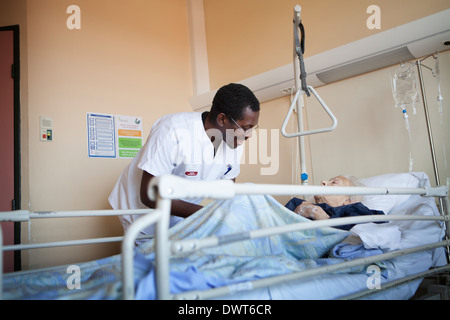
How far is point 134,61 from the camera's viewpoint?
374 centimetres

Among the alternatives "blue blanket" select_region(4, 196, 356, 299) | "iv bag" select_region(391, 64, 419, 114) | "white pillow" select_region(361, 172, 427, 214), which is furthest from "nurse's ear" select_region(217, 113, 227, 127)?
Result: "iv bag" select_region(391, 64, 419, 114)

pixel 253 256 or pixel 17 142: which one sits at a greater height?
pixel 17 142

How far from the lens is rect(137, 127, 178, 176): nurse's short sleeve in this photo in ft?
6.49

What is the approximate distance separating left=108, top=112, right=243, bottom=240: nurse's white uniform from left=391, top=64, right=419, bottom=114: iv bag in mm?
1260

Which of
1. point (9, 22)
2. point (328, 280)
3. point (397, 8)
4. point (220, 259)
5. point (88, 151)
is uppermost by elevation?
point (9, 22)

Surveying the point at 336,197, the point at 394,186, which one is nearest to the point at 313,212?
the point at 336,197

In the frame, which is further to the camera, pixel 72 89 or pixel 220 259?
pixel 72 89

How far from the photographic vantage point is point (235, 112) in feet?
6.72

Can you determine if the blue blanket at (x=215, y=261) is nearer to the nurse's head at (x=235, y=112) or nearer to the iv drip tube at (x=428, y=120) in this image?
the nurse's head at (x=235, y=112)

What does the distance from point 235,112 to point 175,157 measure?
1.42 ft

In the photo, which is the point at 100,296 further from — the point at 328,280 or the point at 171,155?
the point at 171,155

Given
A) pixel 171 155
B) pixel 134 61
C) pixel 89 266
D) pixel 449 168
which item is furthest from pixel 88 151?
pixel 449 168

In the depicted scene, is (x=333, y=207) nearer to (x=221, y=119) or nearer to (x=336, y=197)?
(x=336, y=197)
